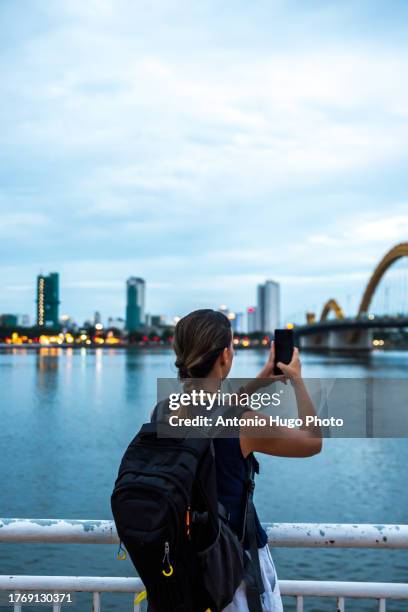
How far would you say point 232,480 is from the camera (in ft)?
7.77

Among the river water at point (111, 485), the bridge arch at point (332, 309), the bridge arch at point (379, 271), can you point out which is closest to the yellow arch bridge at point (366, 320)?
the bridge arch at point (379, 271)

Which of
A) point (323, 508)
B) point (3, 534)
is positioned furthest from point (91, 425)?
point (3, 534)

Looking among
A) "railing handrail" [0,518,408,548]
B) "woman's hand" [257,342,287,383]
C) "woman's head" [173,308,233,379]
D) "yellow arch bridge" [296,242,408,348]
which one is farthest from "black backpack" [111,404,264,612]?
"yellow arch bridge" [296,242,408,348]

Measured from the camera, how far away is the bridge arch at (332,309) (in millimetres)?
164200

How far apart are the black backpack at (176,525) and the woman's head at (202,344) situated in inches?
8.9

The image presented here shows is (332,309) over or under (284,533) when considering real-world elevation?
over

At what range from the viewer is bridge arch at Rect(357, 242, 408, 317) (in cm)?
11154

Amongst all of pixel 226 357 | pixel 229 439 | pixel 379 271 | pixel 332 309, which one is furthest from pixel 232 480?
pixel 332 309

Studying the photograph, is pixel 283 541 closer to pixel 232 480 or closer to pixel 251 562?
pixel 251 562

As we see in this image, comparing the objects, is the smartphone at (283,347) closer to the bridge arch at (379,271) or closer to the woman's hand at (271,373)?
the woman's hand at (271,373)

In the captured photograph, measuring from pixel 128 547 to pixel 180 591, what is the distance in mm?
218

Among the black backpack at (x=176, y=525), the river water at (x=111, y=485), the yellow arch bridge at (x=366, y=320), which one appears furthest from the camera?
the yellow arch bridge at (x=366, y=320)

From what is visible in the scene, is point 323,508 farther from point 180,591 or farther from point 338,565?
point 180,591

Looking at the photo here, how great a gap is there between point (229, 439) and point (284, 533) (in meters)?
0.84
